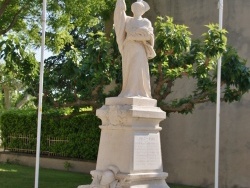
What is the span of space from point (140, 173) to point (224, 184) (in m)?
6.89

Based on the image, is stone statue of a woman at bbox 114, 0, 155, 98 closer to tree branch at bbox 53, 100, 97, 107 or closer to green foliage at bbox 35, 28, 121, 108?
green foliage at bbox 35, 28, 121, 108

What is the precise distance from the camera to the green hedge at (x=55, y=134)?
18297 millimetres

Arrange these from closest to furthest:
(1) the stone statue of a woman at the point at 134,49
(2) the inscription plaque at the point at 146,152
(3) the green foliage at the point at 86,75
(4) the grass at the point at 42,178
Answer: (2) the inscription plaque at the point at 146,152 → (1) the stone statue of a woman at the point at 134,49 → (3) the green foliage at the point at 86,75 → (4) the grass at the point at 42,178

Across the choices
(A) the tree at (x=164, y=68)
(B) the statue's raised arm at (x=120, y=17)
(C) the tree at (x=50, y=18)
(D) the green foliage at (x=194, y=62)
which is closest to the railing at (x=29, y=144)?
(C) the tree at (x=50, y=18)

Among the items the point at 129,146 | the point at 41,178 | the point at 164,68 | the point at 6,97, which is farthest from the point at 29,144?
the point at 129,146

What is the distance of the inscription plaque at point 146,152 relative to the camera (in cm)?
886

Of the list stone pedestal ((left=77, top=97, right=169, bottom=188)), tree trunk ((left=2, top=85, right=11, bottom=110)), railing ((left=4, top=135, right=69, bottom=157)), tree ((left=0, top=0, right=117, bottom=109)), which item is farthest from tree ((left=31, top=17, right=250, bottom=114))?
tree trunk ((left=2, top=85, right=11, bottom=110))

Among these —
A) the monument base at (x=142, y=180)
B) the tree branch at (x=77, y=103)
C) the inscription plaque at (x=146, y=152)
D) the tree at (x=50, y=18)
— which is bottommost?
the monument base at (x=142, y=180)

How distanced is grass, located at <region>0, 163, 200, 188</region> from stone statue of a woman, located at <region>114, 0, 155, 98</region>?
5.65 metres

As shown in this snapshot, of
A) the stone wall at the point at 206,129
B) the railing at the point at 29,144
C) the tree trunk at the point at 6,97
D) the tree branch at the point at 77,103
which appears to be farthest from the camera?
the tree trunk at the point at 6,97

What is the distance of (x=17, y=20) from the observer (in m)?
15.0

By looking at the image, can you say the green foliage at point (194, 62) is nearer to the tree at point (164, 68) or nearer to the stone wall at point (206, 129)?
the tree at point (164, 68)

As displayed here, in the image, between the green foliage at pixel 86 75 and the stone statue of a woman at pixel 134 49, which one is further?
the green foliage at pixel 86 75

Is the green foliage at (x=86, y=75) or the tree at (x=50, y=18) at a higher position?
the tree at (x=50, y=18)
